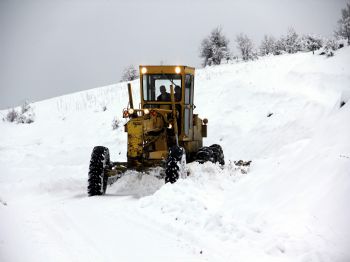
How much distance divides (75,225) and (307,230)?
336 cm

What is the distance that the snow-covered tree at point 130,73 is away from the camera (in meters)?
43.7

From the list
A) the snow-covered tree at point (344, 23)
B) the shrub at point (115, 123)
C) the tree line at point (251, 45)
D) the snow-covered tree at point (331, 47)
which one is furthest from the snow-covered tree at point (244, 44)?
the shrub at point (115, 123)

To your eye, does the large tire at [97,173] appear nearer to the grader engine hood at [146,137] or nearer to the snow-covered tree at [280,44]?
the grader engine hood at [146,137]

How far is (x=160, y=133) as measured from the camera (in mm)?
11047

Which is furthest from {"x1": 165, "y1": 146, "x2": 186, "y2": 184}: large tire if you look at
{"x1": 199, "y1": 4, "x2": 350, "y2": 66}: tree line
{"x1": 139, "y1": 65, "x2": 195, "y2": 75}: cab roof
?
{"x1": 199, "y1": 4, "x2": 350, "y2": 66}: tree line

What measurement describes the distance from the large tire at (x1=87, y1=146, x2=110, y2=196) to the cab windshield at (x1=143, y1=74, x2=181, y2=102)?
7.63ft

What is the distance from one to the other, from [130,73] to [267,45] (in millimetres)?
14340

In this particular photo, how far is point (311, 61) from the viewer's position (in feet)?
75.4

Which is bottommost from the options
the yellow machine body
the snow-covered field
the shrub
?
the snow-covered field

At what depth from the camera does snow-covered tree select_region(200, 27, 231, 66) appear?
40188mm

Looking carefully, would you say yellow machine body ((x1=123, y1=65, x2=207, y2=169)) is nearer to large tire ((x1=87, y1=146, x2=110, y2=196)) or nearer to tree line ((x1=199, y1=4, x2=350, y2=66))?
large tire ((x1=87, y1=146, x2=110, y2=196))

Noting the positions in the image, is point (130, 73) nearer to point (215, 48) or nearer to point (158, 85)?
point (215, 48)

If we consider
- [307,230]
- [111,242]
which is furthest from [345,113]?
[111,242]

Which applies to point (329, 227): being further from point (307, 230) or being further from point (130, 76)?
point (130, 76)
